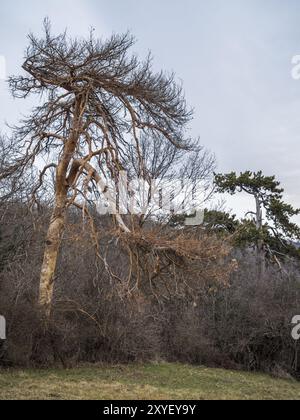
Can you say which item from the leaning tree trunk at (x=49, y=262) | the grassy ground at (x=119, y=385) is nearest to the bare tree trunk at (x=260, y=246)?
the grassy ground at (x=119, y=385)

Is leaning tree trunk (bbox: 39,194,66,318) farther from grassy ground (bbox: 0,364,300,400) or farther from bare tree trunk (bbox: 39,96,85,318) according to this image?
grassy ground (bbox: 0,364,300,400)

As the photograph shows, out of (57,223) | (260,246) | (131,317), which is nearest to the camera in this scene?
(57,223)

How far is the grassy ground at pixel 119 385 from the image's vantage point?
11.0 m

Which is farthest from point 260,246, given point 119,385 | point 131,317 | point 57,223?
point 119,385

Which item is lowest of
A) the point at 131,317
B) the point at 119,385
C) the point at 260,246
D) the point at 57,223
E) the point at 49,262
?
the point at 119,385

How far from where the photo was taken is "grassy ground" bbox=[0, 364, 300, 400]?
10984 millimetres

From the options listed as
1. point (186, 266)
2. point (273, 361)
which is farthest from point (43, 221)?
point (273, 361)

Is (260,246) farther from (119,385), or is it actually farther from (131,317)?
(119,385)

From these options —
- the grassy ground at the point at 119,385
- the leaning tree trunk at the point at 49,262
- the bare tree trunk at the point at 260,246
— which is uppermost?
the bare tree trunk at the point at 260,246

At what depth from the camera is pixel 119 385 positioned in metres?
12.9

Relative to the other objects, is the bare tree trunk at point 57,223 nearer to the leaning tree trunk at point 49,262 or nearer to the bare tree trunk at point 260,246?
the leaning tree trunk at point 49,262

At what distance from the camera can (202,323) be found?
2744 cm

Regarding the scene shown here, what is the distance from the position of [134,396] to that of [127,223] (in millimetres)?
5435

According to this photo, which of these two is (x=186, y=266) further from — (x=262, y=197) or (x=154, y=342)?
(x=262, y=197)
